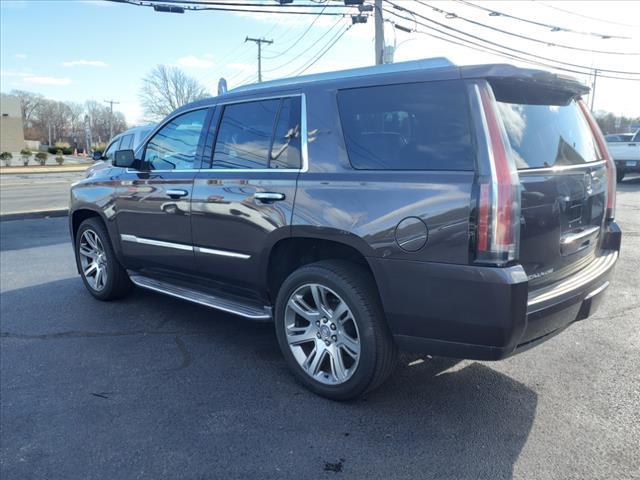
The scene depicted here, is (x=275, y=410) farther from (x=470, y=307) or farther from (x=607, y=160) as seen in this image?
(x=607, y=160)

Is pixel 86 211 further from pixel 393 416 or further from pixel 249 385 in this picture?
pixel 393 416

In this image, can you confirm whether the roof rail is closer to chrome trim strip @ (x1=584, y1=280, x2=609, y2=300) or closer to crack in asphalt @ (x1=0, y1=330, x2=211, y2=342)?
chrome trim strip @ (x1=584, y1=280, x2=609, y2=300)

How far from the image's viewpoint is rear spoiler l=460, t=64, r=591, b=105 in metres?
2.82

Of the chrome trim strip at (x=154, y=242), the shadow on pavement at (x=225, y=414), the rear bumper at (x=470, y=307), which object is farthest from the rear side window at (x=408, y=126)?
the chrome trim strip at (x=154, y=242)

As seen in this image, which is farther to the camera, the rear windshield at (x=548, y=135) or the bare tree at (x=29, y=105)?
the bare tree at (x=29, y=105)

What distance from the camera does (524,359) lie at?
13.0ft

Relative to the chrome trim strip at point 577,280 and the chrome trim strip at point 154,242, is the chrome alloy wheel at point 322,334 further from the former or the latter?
the chrome trim strip at point 154,242

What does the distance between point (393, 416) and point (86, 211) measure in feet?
13.2

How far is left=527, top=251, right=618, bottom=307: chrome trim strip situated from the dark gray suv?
0.04 ft

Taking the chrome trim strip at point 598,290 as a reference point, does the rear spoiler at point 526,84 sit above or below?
above

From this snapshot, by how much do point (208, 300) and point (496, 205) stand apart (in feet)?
8.08

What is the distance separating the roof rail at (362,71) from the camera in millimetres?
3006

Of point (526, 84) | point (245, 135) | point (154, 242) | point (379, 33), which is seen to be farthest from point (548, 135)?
point (379, 33)

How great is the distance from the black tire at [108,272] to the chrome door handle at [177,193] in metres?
1.26
